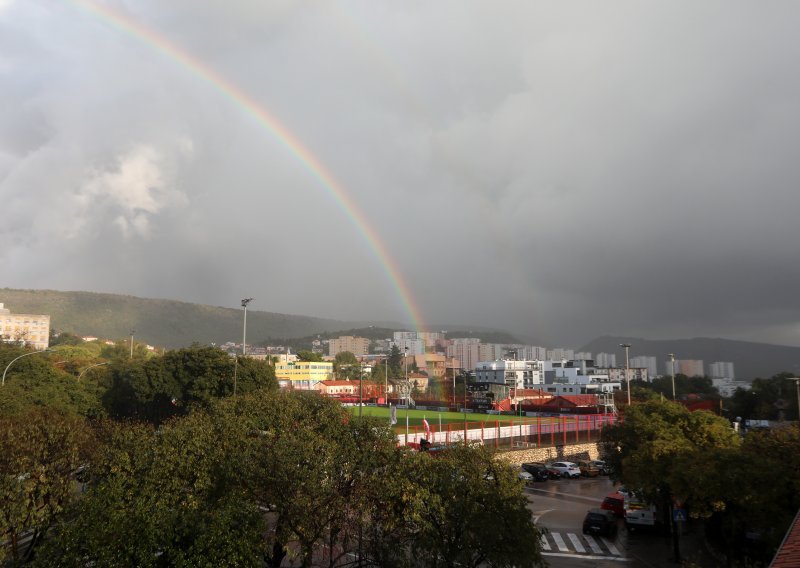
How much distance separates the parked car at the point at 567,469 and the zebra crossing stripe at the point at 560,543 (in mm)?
15730

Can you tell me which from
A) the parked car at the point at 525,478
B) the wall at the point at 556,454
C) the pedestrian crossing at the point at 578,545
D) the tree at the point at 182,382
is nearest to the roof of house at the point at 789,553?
the parked car at the point at 525,478

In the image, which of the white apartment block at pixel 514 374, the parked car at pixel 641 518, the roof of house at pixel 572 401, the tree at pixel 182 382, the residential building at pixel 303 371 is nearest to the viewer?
the parked car at pixel 641 518

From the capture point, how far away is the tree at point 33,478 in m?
12.9

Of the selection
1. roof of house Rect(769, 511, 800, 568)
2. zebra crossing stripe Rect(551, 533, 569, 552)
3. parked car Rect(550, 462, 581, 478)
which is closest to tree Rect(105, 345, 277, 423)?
parked car Rect(550, 462, 581, 478)

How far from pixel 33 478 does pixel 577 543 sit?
18910 mm

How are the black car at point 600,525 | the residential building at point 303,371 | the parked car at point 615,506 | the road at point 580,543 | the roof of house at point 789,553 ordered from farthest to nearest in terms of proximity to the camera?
the residential building at point 303,371 → the parked car at point 615,506 → the black car at point 600,525 → the road at point 580,543 → the roof of house at point 789,553

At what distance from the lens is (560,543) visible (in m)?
21.8

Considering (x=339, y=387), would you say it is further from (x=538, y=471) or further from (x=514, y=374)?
(x=538, y=471)

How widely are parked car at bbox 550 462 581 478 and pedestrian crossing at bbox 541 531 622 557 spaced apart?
50.8 feet

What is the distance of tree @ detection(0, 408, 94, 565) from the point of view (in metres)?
12.9

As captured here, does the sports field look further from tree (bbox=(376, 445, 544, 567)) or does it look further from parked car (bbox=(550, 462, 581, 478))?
tree (bbox=(376, 445, 544, 567))

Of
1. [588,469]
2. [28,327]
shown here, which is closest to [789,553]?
[588,469]

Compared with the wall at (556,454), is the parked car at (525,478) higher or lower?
higher

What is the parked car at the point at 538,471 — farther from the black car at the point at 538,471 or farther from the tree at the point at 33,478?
the tree at the point at 33,478
